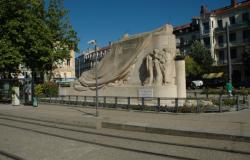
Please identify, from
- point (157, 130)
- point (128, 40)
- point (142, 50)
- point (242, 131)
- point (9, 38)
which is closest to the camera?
point (242, 131)

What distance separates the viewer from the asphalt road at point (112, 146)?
812cm

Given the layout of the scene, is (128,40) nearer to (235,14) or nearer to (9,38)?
(9,38)

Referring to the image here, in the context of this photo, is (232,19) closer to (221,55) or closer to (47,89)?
(221,55)

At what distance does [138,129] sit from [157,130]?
3.01 ft

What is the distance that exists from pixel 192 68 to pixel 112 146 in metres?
50.5

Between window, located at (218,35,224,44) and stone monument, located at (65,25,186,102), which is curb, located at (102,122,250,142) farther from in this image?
window, located at (218,35,224,44)

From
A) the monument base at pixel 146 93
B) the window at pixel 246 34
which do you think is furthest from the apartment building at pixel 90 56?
the monument base at pixel 146 93

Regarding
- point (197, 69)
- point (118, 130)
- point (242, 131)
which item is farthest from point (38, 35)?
point (197, 69)

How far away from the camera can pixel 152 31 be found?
22.4 m

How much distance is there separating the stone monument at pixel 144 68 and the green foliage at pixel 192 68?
34670mm

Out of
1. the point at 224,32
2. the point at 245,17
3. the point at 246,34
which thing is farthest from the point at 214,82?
the point at 245,17

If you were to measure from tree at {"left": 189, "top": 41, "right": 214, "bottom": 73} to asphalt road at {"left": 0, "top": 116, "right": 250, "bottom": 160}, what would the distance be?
49.0 metres

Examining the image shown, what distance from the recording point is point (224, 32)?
60.7 meters

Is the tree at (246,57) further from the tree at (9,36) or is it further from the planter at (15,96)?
the planter at (15,96)
